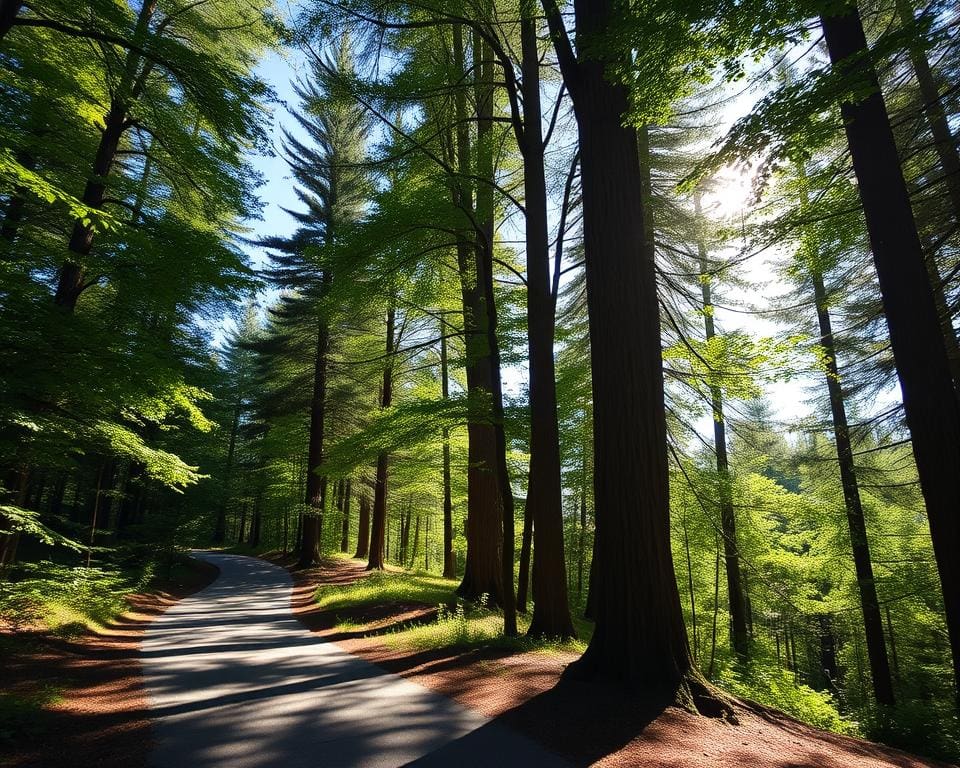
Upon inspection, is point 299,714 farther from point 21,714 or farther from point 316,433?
point 316,433

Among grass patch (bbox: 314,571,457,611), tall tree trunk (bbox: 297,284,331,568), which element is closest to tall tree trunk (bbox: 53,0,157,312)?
grass patch (bbox: 314,571,457,611)

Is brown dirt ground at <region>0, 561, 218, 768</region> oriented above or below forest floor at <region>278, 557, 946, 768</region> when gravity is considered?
below

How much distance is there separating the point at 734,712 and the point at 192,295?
10.0 metres

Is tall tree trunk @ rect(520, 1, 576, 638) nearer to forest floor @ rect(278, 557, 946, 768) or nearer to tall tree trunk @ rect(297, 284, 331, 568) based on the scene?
forest floor @ rect(278, 557, 946, 768)

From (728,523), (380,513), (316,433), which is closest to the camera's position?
(728,523)

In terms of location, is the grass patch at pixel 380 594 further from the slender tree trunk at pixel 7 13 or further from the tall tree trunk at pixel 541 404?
the slender tree trunk at pixel 7 13

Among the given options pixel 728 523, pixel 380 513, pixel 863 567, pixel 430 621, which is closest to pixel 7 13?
pixel 430 621

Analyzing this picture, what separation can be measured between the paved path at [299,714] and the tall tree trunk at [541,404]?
280cm

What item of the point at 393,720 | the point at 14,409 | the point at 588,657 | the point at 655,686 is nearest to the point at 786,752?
the point at 655,686

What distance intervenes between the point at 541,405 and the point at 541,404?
2 centimetres

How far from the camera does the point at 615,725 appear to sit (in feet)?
13.0

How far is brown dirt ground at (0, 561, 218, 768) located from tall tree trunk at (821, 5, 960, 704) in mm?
8031

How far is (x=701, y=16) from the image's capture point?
4117 mm

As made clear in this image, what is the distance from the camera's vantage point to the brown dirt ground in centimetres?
362
